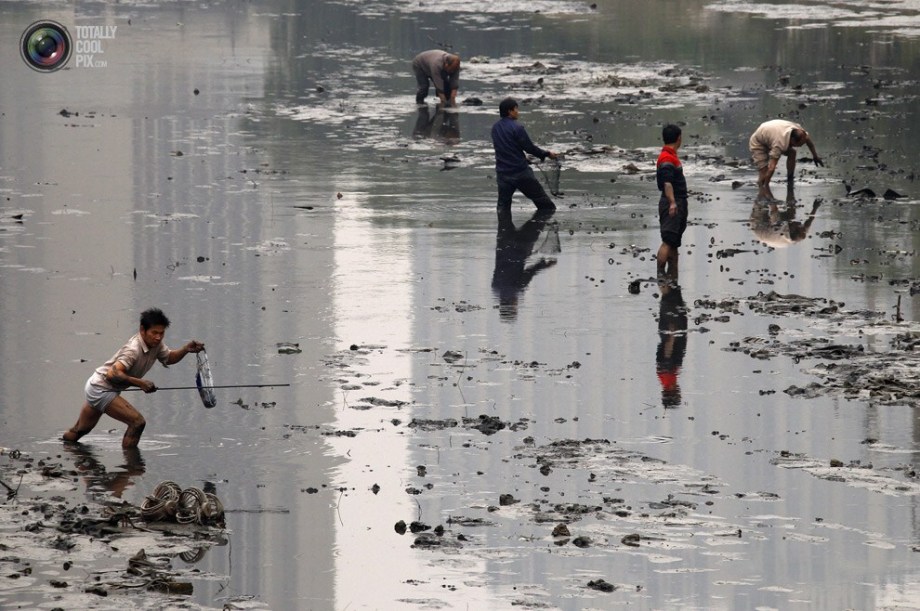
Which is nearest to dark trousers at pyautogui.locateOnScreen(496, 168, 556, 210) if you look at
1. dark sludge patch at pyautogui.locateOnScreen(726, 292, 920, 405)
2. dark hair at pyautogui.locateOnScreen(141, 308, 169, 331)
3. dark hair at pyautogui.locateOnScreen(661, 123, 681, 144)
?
Answer: dark hair at pyautogui.locateOnScreen(661, 123, 681, 144)

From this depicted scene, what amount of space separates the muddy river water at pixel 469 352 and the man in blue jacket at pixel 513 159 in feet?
1.27

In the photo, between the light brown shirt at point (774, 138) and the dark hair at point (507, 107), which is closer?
the dark hair at point (507, 107)

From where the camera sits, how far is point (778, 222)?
20906 mm

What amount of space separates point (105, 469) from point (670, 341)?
18.7 ft

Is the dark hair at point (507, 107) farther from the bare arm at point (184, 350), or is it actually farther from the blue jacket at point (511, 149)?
the bare arm at point (184, 350)

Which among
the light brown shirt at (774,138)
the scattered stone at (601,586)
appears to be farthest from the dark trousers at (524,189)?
the scattered stone at (601,586)

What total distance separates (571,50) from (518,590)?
33.1 metres

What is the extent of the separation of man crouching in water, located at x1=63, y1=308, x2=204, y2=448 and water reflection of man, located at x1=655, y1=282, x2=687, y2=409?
12.7 ft

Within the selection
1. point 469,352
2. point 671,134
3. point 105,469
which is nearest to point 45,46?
point 671,134

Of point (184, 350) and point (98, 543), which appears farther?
point (184, 350)

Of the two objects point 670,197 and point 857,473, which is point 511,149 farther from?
point 857,473

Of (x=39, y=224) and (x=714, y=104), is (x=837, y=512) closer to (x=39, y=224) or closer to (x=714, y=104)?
(x=39, y=224)

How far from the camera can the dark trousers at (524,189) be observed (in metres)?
21.6

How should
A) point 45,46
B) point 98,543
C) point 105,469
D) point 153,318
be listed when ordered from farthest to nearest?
point 45,46, point 153,318, point 105,469, point 98,543
